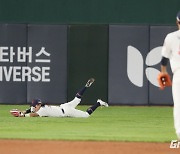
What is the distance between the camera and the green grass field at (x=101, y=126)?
13336 mm

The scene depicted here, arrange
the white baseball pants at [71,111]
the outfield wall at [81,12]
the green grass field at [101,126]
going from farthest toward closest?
1. the outfield wall at [81,12]
2. the white baseball pants at [71,111]
3. the green grass field at [101,126]

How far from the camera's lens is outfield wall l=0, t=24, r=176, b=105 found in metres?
19.5

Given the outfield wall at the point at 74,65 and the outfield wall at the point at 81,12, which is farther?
the outfield wall at the point at 81,12

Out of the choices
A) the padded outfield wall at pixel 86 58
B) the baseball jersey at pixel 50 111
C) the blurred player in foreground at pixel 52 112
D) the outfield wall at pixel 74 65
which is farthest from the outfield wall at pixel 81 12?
the baseball jersey at pixel 50 111

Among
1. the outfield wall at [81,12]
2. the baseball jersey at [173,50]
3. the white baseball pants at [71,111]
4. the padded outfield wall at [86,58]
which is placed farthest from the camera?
the outfield wall at [81,12]

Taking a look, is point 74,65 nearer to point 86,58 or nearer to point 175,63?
point 86,58

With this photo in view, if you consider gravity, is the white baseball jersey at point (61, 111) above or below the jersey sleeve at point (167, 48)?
below

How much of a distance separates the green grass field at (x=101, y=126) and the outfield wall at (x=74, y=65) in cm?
84

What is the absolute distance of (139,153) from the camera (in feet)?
36.7

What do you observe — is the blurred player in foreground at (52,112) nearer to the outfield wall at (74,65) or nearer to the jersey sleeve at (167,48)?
the outfield wall at (74,65)

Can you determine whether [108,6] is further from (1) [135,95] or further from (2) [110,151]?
(2) [110,151]

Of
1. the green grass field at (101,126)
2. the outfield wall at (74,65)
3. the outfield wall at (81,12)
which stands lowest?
the green grass field at (101,126)

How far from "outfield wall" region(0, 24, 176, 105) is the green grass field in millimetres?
836

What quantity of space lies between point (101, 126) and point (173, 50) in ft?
14.0
